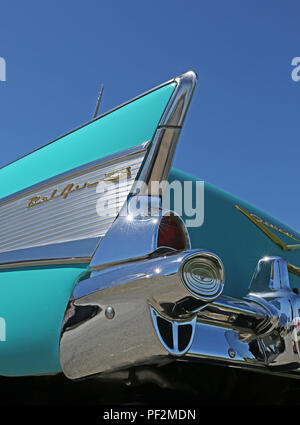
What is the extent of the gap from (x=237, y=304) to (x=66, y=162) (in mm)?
844

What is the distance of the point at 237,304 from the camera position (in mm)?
1595

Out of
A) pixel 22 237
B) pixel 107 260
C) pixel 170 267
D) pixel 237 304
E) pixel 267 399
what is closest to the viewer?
pixel 170 267

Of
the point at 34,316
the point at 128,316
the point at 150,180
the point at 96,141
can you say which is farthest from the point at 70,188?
A: the point at 128,316

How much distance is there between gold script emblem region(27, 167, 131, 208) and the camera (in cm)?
163

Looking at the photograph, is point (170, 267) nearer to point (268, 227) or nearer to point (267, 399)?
point (268, 227)

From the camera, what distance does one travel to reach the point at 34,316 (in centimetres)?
158

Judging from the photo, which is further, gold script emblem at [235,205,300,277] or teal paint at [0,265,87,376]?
gold script emblem at [235,205,300,277]

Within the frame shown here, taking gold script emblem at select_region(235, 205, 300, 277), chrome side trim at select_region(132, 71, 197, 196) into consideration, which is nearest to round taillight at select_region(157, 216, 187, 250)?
chrome side trim at select_region(132, 71, 197, 196)

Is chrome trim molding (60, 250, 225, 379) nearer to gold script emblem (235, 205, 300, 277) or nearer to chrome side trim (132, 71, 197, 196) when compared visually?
chrome side trim (132, 71, 197, 196)

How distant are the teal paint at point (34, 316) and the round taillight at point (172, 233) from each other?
277mm

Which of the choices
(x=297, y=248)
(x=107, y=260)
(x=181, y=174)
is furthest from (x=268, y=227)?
(x=107, y=260)

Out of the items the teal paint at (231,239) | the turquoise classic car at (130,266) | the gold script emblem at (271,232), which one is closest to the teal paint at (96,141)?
the turquoise classic car at (130,266)

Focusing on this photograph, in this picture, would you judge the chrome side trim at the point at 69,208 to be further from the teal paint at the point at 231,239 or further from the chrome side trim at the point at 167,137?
the teal paint at the point at 231,239

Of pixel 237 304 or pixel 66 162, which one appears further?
pixel 66 162
